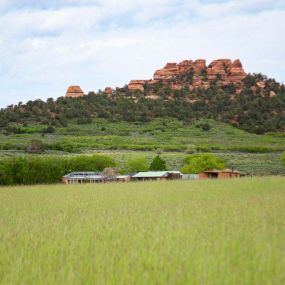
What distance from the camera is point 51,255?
10.8 m

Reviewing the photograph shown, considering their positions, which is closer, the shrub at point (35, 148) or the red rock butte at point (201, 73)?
the shrub at point (35, 148)

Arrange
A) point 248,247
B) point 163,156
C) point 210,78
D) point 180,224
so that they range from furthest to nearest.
Result: point 210,78 → point 163,156 → point 180,224 → point 248,247

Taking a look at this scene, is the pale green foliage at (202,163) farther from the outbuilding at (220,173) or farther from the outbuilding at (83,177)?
the outbuilding at (83,177)

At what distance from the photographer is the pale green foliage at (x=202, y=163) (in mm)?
72500

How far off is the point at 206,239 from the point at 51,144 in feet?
251

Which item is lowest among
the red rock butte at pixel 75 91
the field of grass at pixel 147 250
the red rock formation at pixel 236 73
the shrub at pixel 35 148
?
the field of grass at pixel 147 250

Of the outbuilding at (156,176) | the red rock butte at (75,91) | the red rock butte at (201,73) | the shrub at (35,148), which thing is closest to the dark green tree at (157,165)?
the outbuilding at (156,176)

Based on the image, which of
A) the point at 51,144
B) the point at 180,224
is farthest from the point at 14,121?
the point at 180,224

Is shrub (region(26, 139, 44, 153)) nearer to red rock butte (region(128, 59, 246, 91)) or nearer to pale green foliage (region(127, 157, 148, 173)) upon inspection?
pale green foliage (region(127, 157, 148, 173))

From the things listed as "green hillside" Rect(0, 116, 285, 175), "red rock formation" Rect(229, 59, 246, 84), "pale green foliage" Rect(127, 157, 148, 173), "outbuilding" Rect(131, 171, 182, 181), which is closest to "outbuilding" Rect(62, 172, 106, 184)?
"outbuilding" Rect(131, 171, 182, 181)

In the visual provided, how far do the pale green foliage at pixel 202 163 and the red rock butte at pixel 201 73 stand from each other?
67726 mm

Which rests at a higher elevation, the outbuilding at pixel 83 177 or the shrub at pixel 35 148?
the shrub at pixel 35 148

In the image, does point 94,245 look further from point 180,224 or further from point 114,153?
point 114,153

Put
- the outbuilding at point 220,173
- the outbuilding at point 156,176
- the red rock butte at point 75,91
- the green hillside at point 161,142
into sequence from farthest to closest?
the red rock butte at point 75,91, the green hillside at point 161,142, the outbuilding at point 220,173, the outbuilding at point 156,176
